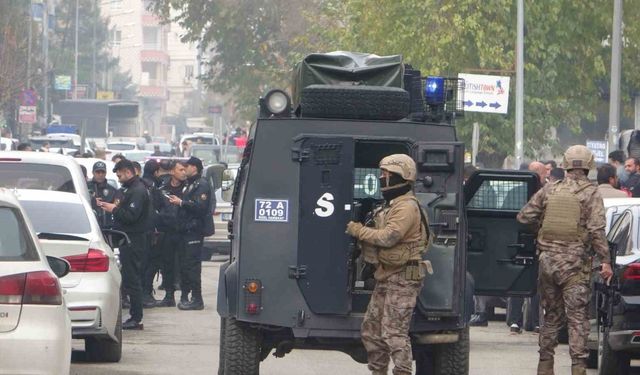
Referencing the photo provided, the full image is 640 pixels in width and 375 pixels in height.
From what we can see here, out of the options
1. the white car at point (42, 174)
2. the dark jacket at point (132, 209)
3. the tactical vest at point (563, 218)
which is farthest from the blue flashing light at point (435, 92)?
the dark jacket at point (132, 209)

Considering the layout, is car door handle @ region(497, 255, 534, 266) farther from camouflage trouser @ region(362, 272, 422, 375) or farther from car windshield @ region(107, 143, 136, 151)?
car windshield @ region(107, 143, 136, 151)

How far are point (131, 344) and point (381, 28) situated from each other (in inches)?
828

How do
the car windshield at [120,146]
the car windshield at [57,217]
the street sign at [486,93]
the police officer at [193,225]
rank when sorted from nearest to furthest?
the car windshield at [57,217]
the police officer at [193,225]
the street sign at [486,93]
the car windshield at [120,146]

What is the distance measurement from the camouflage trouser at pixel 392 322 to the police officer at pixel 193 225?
842 cm

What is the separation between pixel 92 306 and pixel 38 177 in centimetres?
254

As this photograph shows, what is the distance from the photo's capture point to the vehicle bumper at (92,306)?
12.7 m

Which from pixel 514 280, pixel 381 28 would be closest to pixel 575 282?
pixel 514 280

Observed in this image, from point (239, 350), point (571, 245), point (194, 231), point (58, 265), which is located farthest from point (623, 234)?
point (194, 231)

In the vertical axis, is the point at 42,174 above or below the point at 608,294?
above

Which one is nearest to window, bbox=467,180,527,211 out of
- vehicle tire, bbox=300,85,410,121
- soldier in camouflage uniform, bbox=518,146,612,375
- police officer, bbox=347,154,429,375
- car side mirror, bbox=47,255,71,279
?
soldier in camouflage uniform, bbox=518,146,612,375

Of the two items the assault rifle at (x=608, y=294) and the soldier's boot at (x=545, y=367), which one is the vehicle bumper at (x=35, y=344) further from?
the assault rifle at (x=608, y=294)

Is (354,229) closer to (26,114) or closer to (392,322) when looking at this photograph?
(392,322)

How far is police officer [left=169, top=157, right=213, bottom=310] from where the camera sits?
60.8 feet

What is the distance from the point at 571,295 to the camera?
11766 mm
